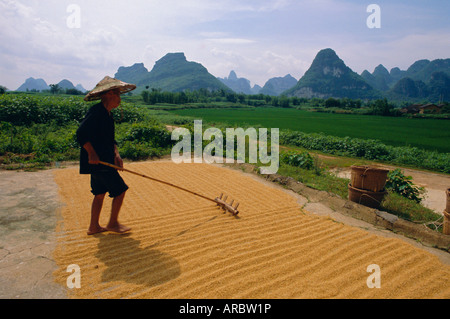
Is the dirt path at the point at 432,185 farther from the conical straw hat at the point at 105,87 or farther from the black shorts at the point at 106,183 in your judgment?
the conical straw hat at the point at 105,87

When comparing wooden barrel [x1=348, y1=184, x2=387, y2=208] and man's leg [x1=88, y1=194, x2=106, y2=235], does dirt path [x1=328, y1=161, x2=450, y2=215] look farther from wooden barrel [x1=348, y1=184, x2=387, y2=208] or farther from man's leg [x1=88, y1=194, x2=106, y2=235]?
man's leg [x1=88, y1=194, x2=106, y2=235]

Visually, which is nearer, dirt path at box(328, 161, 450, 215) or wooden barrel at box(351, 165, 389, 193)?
wooden barrel at box(351, 165, 389, 193)

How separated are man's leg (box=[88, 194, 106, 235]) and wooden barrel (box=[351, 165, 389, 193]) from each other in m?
4.15

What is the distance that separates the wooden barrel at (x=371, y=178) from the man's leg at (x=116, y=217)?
3.89 m

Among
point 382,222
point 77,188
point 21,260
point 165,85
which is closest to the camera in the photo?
point 21,260

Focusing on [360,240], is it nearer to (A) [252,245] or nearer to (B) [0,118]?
(A) [252,245]

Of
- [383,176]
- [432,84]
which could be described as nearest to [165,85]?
[432,84]

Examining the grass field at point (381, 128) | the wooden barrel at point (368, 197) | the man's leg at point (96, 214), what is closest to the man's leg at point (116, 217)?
the man's leg at point (96, 214)

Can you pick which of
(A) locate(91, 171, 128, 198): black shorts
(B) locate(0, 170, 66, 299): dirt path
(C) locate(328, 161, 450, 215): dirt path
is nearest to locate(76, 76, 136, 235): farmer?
(A) locate(91, 171, 128, 198): black shorts

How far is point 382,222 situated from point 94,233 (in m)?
4.00

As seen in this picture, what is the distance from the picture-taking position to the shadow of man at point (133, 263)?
8.34ft

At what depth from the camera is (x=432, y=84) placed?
101 m

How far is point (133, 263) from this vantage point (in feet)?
9.14

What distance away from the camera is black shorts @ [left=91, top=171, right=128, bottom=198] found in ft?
10.5
